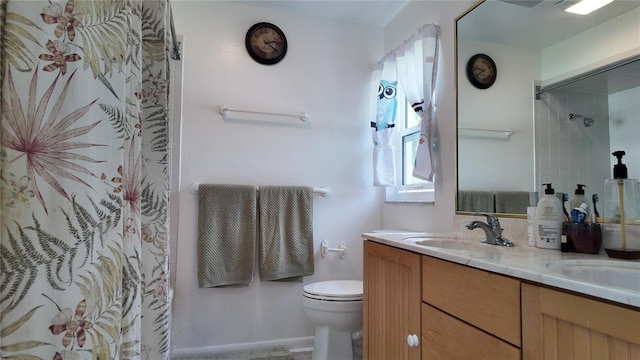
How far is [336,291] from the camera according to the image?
1.91 meters

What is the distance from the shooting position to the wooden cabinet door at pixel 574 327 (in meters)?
0.63

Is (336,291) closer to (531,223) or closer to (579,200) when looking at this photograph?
(531,223)

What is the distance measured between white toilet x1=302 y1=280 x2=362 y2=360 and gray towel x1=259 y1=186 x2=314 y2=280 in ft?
1.04

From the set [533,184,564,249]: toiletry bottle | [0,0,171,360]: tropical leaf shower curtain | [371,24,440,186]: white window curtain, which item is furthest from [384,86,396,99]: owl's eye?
[0,0,171,360]: tropical leaf shower curtain

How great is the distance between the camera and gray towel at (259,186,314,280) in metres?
2.20

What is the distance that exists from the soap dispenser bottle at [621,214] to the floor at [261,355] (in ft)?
5.56

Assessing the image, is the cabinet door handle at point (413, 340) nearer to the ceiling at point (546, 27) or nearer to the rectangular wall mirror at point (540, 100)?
the rectangular wall mirror at point (540, 100)

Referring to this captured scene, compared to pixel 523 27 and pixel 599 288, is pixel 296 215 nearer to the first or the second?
pixel 523 27

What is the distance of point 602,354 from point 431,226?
1301 millimetres

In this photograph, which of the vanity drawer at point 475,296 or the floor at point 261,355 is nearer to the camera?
the vanity drawer at point 475,296

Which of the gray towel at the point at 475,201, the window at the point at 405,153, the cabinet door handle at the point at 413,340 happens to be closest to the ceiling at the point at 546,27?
the gray towel at the point at 475,201

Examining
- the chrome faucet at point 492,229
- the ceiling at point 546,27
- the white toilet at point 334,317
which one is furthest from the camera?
the white toilet at point 334,317

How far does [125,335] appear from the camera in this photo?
23.8 inches

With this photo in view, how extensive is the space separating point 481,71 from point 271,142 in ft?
4.24
